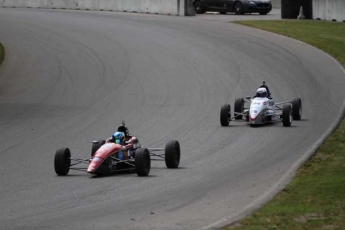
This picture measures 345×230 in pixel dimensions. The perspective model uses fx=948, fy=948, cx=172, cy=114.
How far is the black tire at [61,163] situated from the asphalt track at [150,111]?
0.62 feet

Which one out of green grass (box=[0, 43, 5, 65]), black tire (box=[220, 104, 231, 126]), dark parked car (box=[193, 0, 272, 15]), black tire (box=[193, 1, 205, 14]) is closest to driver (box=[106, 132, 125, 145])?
black tire (box=[220, 104, 231, 126])

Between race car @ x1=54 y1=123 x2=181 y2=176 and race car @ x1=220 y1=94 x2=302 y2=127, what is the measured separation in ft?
18.4

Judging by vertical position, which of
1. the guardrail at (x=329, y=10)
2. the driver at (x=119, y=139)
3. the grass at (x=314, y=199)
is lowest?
the grass at (x=314, y=199)

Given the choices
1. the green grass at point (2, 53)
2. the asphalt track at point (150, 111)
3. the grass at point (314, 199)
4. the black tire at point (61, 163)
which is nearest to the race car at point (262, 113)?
the asphalt track at point (150, 111)

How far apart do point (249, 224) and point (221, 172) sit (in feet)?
17.5

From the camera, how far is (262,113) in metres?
22.8

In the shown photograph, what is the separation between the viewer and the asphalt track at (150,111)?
45.0 feet

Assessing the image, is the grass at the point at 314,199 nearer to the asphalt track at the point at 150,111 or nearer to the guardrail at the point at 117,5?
the asphalt track at the point at 150,111

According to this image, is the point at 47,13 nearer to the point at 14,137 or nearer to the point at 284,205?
the point at 14,137

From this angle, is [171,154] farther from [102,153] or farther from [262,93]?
[262,93]

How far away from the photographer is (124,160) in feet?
54.6

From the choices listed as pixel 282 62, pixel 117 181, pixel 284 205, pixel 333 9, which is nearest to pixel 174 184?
pixel 117 181

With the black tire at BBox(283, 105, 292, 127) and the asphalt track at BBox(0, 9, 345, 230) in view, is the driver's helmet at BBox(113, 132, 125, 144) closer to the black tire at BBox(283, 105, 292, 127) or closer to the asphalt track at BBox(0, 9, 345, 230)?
the asphalt track at BBox(0, 9, 345, 230)

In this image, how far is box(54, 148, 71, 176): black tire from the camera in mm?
16500
